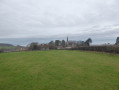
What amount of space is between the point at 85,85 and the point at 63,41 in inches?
2218

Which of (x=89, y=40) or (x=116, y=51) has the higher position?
(x=89, y=40)

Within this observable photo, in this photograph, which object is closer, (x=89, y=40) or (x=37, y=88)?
(x=37, y=88)

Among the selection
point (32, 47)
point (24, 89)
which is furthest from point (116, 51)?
point (32, 47)

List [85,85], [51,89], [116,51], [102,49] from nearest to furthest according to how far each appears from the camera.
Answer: [51,89], [85,85], [116,51], [102,49]

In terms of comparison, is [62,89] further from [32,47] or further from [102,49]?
[32,47]

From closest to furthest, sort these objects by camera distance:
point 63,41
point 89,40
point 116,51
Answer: point 116,51
point 89,40
point 63,41

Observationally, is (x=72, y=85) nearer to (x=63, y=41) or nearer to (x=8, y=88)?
(x=8, y=88)

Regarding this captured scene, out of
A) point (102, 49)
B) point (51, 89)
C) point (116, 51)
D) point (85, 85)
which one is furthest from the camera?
point (102, 49)

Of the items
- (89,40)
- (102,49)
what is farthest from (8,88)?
(89,40)

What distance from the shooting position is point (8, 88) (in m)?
2.94

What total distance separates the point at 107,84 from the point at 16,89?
2906 mm

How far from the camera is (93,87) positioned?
9.43 feet

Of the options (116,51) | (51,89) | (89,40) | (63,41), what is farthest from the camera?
(63,41)

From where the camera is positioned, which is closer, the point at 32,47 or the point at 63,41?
the point at 32,47
